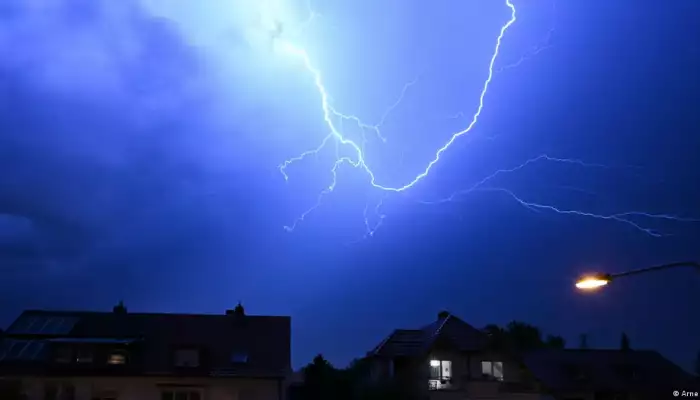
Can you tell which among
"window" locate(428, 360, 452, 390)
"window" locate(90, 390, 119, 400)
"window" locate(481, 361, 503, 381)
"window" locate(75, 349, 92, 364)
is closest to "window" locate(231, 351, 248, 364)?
"window" locate(90, 390, 119, 400)

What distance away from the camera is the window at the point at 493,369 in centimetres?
3703

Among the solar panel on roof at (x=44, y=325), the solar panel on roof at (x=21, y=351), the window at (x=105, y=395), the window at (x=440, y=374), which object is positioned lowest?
the window at (x=105, y=395)

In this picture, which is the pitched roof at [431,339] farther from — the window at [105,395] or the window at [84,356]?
the window at [84,356]

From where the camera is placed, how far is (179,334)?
38125 millimetres

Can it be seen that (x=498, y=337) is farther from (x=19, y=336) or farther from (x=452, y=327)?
(x=19, y=336)

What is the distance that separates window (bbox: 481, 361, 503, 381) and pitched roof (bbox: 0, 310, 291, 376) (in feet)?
32.3

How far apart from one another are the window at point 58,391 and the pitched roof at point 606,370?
86.3 ft

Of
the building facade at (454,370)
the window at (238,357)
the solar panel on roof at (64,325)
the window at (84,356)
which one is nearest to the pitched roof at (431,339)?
the building facade at (454,370)

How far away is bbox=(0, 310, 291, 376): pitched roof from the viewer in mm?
35000

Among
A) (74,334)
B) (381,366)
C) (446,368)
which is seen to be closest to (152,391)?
(74,334)

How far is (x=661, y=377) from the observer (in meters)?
47.0

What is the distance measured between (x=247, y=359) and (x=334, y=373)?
953 cm

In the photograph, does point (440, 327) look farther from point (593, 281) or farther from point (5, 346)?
point (593, 281)

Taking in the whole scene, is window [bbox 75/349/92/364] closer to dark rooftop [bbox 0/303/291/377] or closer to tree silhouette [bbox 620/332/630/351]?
dark rooftop [bbox 0/303/291/377]
